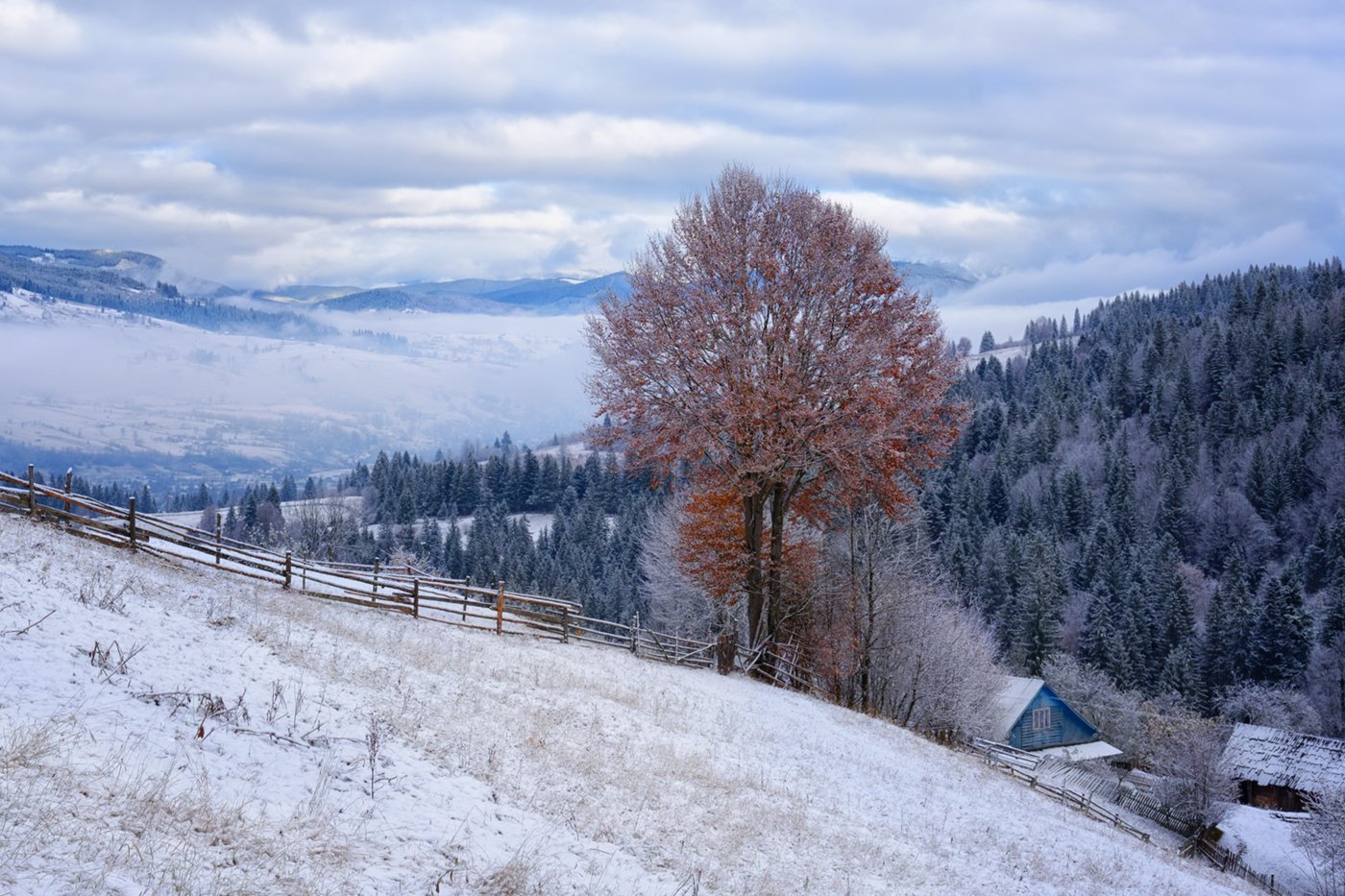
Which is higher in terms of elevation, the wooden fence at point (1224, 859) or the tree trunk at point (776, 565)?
the tree trunk at point (776, 565)

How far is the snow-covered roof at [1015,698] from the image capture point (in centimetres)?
5485

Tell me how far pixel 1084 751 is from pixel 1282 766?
1276 cm

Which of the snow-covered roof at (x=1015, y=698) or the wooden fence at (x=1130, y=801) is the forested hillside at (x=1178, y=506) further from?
the wooden fence at (x=1130, y=801)

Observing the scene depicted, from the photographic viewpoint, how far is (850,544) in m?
31.8

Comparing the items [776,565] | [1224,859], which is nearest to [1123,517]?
[1224,859]

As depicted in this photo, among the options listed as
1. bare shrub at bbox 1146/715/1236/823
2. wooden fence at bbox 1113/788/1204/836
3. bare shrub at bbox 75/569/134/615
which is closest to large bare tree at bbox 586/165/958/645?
bare shrub at bbox 75/569/134/615

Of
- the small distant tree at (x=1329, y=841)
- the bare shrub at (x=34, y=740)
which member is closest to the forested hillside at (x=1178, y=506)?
the small distant tree at (x=1329, y=841)

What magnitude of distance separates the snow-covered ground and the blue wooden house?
1603 inches

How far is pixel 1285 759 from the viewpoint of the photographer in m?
50.5

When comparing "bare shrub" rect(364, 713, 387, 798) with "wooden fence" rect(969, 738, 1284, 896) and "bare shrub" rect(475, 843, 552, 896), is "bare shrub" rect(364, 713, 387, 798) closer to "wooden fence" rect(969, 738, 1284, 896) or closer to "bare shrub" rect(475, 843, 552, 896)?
"bare shrub" rect(475, 843, 552, 896)

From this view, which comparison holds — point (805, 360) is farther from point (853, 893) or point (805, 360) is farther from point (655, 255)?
point (853, 893)

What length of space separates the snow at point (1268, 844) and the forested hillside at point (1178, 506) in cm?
2793

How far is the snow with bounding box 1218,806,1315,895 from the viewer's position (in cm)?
3938

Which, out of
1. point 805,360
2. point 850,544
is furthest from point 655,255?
point 850,544
